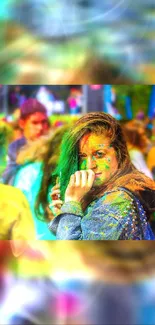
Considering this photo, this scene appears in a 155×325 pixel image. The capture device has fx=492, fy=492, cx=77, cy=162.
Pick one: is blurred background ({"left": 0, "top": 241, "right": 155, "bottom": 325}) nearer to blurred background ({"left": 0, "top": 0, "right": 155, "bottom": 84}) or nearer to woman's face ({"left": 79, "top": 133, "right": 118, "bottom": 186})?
A: woman's face ({"left": 79, "top": 133, "right": 118, "bottom": 186})

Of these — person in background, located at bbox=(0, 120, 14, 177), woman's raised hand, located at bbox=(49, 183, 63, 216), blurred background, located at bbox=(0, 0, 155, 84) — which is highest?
blurred background, located at bbox=(0, 0, 155, 84)

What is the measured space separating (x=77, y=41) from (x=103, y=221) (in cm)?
81

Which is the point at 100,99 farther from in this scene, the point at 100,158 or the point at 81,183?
the point at 81,183

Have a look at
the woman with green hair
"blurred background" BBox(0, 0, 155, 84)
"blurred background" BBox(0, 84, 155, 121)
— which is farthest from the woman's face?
"blurred background" BBox(0, 0, 155, 84)

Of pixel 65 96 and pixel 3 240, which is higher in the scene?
pixel 65 96

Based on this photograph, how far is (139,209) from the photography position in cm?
219

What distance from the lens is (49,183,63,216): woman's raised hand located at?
7.24 ft

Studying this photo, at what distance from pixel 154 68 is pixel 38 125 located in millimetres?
579

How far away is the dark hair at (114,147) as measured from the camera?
2199 mm

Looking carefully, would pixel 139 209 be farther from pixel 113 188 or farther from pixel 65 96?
pixel 65 96

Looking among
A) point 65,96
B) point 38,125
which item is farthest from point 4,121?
point 65,96

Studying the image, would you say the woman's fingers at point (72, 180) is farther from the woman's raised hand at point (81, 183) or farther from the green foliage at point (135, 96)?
the green foliage at point (135, 96)

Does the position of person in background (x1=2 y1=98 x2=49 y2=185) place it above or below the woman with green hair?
above

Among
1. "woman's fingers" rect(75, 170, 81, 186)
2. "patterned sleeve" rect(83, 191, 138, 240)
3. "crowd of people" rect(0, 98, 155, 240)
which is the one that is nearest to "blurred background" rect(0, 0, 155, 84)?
"crowd of people" rect(0, 98, 155, 240)
